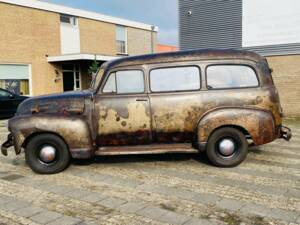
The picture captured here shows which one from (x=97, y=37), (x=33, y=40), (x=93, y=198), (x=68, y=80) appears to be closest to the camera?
(x=93, y=198)

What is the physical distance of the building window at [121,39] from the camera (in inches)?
1160

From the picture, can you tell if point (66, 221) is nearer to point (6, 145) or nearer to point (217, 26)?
point (6, 145)

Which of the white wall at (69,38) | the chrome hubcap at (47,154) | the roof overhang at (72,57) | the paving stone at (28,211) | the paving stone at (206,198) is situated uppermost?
the white wall at (69,38)

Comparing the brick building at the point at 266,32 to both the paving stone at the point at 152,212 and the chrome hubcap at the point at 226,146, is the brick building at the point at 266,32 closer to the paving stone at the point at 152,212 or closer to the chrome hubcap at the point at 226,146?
the chrome hubcap at the point at 226,146

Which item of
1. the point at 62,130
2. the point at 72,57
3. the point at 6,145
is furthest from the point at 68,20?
the point at 62,130

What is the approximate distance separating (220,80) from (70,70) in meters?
20.3

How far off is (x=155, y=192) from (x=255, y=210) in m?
1.41

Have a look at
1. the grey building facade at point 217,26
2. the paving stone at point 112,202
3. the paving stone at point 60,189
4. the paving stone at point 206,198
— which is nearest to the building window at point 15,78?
the grey building facade at point 217,26

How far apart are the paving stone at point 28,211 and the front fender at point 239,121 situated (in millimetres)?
2939

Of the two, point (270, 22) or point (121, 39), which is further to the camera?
point (121, 39)

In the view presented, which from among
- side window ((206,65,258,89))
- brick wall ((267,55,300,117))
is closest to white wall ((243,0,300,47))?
brick wall ((267,55,300,117))

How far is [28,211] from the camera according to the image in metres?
4.68

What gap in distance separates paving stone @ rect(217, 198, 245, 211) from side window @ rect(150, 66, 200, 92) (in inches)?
90.4

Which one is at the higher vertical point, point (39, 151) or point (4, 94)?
point (4, 94)
